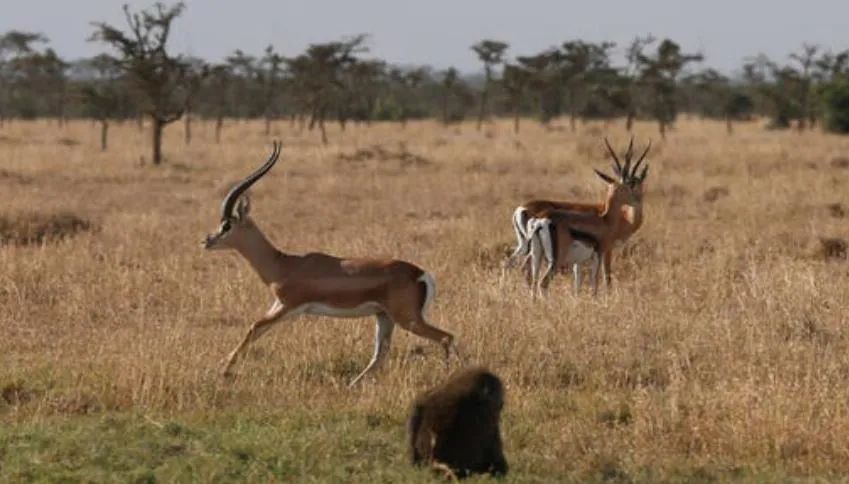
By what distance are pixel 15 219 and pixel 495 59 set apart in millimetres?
44089

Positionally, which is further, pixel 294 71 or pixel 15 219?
pixel 294 71

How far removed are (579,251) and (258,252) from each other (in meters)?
3.86

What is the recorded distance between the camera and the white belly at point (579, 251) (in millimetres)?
11461

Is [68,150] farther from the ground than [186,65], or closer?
closer

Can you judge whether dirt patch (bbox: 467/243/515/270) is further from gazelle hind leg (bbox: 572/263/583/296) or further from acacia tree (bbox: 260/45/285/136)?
acacia tree (bbox: 260/45/285/136)

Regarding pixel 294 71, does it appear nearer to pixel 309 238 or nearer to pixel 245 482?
pixel 309 238

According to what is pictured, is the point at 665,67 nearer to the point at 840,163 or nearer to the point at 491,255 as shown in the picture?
the point at 840,163

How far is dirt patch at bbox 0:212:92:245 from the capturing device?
14.3 metres

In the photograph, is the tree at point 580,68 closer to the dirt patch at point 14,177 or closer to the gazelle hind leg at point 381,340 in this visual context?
the dirt patch at point 14,177

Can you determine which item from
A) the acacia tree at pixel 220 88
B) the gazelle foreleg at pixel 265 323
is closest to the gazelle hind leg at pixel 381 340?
the gazelle foreleg at pixel 265 323

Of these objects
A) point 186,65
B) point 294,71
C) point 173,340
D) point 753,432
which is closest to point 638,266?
point 173,340

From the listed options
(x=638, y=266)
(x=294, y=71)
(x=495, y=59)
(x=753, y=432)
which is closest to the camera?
(x=753, y=432)

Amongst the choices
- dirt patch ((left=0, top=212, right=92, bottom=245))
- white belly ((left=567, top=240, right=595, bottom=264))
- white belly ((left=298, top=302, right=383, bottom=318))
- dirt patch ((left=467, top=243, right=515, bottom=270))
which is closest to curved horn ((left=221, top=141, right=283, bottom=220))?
white belly ((left=298, top=302, right=383, bottom=318))

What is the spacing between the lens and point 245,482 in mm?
5582
